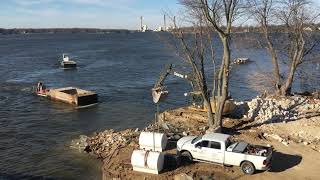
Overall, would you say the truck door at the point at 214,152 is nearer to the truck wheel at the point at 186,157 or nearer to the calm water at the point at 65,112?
the truck wheel at the point at 186,157

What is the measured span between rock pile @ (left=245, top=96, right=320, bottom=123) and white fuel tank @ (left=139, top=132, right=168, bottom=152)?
890cm

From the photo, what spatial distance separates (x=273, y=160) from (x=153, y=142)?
6701 millimetres

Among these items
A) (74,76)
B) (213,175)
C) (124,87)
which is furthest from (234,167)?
(74,76)

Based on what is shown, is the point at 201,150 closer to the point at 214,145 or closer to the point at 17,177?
the point at 214,145

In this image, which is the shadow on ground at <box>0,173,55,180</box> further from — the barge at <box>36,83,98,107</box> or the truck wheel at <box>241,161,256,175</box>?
the barge at <box>36,83,98,107</box>

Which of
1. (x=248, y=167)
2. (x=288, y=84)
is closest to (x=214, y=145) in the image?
(x=248, y=167)

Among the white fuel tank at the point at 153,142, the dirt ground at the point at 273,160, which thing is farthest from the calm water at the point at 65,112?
the white fuel tank at the point at 153,142

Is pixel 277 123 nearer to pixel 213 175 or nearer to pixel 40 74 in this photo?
pixel 213 175

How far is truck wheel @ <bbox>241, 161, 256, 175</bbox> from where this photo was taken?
2195 cm

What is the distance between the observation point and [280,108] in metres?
33.6

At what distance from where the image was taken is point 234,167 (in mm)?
22875

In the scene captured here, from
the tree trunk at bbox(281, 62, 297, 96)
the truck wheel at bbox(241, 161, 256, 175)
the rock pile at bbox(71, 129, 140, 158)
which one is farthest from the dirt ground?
the tree trunk at bbox(281, 62, 297, 96)

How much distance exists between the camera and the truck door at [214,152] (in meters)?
22.7

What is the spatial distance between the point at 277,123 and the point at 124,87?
1321 inches
